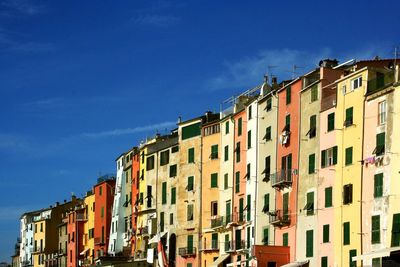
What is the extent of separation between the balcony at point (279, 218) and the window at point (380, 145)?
1391cm

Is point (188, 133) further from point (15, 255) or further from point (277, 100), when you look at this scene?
point (15, 255)

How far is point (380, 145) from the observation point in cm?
5762

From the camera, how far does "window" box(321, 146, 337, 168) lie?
208 feet

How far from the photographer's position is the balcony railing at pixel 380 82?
57.8 meters

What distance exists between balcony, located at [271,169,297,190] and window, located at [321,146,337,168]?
5.02 m

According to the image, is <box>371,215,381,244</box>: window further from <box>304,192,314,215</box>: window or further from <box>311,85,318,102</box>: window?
<box>311,85,318,102</box>: window

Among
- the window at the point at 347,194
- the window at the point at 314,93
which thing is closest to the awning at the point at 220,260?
the window at the point at 314,93

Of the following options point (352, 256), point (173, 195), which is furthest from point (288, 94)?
point (173, 195)

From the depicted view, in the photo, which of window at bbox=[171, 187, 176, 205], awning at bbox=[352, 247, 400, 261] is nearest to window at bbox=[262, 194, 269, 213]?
awning at bbox=[352, 247, 400, 261]

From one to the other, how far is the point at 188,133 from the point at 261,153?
1815 cm

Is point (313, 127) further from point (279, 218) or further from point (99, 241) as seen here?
point (99, 241)

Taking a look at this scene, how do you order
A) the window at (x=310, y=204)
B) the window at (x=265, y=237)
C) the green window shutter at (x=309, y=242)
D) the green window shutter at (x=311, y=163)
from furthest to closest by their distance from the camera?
the window at (x=265, y=237), the green window shutter at (x=311, y=163), the window at (x=310, y=204), the green window shutter at (x=309, y=242)

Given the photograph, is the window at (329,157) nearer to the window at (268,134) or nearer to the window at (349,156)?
the window at (349,156)

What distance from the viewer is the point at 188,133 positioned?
9362 centimetres
